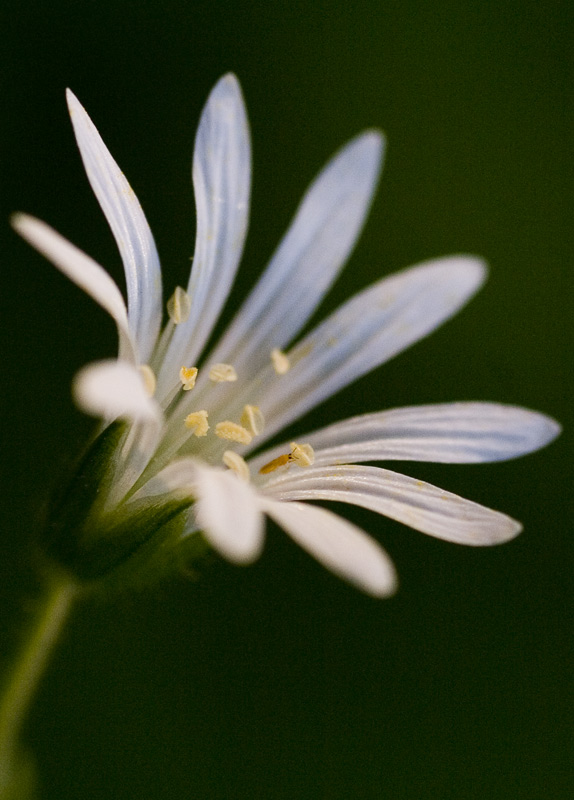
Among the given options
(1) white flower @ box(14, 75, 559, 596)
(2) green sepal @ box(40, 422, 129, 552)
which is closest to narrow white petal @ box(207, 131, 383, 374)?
(1) white flower @ box(14, 75, 559, 596)

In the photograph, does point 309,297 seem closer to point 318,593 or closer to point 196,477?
point 196,477

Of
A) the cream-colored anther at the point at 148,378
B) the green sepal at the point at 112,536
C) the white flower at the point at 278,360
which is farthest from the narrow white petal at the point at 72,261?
the green sepal at the point at 112,536

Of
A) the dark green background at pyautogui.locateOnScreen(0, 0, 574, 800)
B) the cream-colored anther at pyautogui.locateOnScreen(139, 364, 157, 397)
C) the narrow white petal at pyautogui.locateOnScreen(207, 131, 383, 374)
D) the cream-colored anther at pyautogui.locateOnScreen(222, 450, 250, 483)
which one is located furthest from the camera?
the dark green background at pyautogui.locateOnScreen(0, 0, 574, 800)

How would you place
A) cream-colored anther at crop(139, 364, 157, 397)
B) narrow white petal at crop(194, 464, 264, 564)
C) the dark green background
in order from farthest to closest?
the dark green background → cream-colored anther at crop(139, 364, 157, 397) → narrow white petal at crop(194, 464, 264, 564)

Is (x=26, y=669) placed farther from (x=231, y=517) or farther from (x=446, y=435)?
(x=446, y=435)

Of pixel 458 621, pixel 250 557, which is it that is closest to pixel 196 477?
pixel 250 557

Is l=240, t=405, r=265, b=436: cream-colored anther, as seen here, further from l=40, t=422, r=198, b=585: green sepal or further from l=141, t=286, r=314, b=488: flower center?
l=40, t=422, r=198, b=585: green sepal

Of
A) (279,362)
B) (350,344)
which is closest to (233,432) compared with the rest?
(279,362)
